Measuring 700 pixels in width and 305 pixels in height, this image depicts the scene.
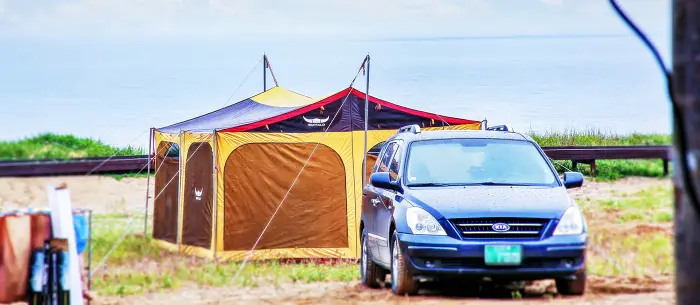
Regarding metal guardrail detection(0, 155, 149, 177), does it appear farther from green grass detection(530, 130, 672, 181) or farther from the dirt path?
green grass detection(530, 130, 672, 181)

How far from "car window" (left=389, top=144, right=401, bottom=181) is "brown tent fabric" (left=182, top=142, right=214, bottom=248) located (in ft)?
18.9

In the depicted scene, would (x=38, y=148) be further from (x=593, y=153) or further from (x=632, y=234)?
(x=593, y=153)

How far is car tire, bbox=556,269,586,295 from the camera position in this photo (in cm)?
970

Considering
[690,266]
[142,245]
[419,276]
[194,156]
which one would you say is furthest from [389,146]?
[690,266]

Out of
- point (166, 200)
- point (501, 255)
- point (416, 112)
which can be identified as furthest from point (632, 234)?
point (166, 200)

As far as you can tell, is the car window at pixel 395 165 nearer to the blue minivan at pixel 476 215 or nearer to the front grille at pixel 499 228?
the blue minivan at pixel 476 215

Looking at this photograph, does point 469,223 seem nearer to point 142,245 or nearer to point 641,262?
point 641,262

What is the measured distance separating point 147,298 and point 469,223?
12.4 ft

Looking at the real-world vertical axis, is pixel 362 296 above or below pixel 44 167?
below

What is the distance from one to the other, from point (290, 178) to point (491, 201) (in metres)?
7.29

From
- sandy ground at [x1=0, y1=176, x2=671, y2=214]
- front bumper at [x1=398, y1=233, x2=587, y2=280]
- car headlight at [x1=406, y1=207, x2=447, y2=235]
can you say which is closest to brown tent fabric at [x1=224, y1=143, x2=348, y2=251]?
sandy ground at [x1=0, y1=176, x2=671, y2=214]

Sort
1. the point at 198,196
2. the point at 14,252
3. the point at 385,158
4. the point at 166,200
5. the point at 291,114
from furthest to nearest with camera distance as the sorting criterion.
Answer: the point at 166,200, the point at 198,196, the point at 291,114, the point at 385,158, the point at 14,252

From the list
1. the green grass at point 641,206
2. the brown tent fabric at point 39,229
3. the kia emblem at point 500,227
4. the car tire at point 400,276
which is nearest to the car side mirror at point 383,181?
the car tire at point 400,276

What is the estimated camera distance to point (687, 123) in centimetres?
344
